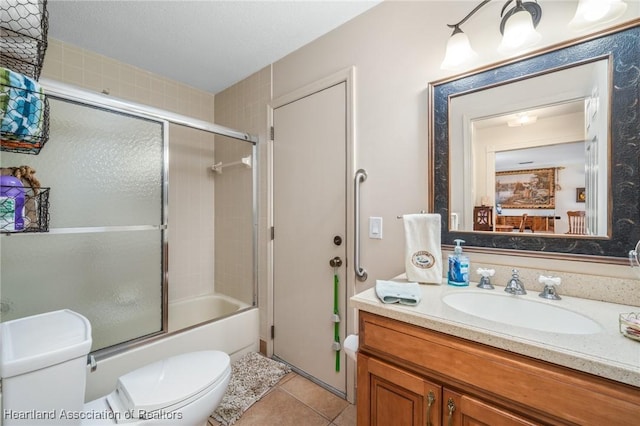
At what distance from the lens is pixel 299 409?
5.30 feet

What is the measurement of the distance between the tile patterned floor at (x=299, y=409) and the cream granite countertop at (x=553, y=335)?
0.98 meters

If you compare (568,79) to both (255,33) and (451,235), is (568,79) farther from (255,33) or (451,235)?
(255,33)

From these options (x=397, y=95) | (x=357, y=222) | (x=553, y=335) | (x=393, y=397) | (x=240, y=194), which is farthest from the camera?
(x=240, y=194)

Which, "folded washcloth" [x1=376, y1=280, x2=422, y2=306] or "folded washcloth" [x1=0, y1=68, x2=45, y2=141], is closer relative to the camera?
"folded washcloth" [x1=0, y1=68, x2=45, y2=141]

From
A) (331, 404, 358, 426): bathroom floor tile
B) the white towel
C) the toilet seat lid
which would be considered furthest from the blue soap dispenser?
the toilet seat lid

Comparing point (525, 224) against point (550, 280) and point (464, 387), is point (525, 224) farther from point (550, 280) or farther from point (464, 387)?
point (464, 387)

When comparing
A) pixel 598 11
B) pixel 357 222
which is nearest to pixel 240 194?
pixel 357 222

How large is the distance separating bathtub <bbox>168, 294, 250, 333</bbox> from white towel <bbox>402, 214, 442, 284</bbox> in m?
1.59

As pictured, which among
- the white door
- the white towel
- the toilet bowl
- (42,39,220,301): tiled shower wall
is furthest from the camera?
(42,39,220,301): tiled shower wall

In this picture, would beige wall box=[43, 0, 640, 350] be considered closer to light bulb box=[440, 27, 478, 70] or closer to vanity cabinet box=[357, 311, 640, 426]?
light bulb box=[440, 27, 478, 70]

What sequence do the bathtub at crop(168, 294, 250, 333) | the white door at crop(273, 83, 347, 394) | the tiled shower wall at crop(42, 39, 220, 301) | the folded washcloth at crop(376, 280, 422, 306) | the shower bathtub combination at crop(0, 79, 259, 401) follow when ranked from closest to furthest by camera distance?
the folded washcloth at crop(376, 280, 422, 306) → the shower bathtub combination at crop(0, 79, 259, 401) → the white door at crop(273, 83, 347, 394) → the tiled shower wall at crop(42, 39, 220, 301) → the bathtub at crop(168, 294, 250, 333)

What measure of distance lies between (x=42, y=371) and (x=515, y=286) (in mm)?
1732

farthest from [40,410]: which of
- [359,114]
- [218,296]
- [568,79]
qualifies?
[568,79]

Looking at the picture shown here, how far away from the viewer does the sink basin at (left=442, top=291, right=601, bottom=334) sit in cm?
88
